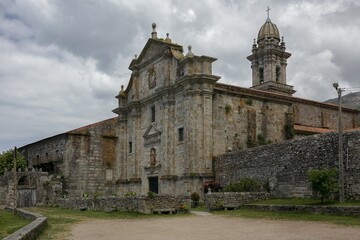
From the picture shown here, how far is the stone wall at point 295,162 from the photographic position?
23.0 meters

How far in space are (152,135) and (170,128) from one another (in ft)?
11.4

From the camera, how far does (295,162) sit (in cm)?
2653

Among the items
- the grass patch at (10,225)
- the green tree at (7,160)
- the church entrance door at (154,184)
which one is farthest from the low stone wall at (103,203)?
the green tree at (7,160)

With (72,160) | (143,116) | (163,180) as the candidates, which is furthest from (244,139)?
(72,160)

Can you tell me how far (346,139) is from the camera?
922 inches

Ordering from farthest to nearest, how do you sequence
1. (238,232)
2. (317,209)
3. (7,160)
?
(7,160) → (317,209) → (238,232)

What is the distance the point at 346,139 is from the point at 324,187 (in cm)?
301

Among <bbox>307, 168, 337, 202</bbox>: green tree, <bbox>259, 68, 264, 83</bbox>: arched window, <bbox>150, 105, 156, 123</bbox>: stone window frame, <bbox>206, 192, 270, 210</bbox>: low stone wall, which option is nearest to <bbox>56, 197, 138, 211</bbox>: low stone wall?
<bbox>206, 192, 270, 210</bbox>: low stone wall

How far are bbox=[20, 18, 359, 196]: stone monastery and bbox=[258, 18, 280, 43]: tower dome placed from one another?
15.7 meters

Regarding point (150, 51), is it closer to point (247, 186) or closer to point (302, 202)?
point (247, 186)

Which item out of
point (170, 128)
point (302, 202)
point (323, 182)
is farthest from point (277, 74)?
point (323, 182)

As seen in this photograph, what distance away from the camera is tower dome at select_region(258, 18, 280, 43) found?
190 feet

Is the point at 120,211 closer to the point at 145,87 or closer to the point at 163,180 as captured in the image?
the point at 163,180

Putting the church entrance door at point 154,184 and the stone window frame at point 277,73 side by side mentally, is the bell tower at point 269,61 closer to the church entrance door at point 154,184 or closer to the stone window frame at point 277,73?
the stone window frame at point 277,73
